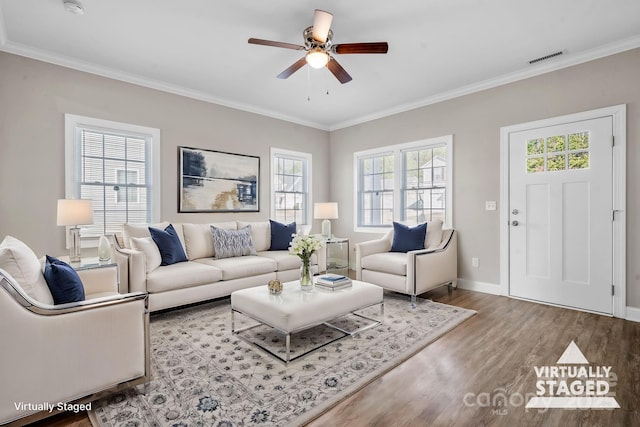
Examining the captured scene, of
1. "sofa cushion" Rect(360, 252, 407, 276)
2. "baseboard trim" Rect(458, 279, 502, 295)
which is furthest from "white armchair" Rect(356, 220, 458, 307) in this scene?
"baseboard trim" Rect(458, 279, 502, 295)

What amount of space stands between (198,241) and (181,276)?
827 mm

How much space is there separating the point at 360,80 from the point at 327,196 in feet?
8.67

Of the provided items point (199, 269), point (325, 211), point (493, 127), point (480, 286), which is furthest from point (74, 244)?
point (493, 127)

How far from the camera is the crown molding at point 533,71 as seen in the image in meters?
3.16

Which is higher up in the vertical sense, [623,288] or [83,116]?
[83,116]

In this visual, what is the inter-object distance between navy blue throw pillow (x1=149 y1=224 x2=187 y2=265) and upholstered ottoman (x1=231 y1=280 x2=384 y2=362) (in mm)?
1215

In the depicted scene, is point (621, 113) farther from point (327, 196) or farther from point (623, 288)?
point (327, 196)

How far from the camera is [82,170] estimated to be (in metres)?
3.61

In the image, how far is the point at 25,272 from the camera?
1.69 m

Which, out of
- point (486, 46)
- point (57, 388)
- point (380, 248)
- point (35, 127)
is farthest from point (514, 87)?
point (35, 127)

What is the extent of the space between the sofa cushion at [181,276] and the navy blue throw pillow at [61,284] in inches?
49.8

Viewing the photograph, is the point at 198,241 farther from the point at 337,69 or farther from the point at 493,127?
the point at 493,127

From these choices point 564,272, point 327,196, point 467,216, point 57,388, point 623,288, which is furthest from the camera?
point 327,196

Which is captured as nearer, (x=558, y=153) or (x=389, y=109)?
(x=558, y=153)
